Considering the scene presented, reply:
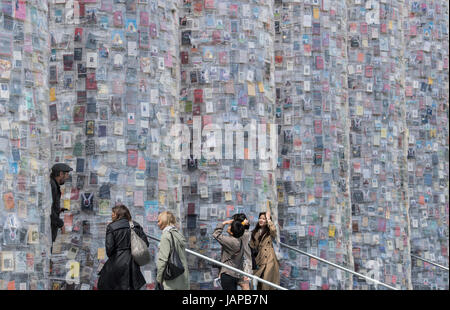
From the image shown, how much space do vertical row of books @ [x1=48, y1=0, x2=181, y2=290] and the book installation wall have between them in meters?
0.02

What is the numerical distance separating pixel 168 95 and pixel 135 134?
2.74 ft

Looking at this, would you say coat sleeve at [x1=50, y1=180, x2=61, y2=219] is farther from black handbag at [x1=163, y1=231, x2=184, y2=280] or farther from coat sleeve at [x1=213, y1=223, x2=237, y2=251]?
coat sleeve at [x1=213, y1=223, x2=237, y2=251]

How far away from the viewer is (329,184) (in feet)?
56.9

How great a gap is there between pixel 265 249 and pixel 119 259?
3420 mm

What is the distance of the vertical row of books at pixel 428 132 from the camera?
2181cm

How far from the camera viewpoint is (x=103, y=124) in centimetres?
1305

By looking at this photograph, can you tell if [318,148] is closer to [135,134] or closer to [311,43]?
[311,43]

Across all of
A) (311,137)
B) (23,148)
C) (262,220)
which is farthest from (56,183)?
(311,137)

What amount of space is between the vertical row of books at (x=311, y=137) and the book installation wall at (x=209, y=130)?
22 mm

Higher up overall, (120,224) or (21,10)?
(21,10)

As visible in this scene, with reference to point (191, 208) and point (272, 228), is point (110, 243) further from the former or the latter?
point (191, 208)

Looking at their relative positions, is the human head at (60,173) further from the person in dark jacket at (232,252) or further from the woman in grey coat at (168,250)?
the person in dark jacket at (232,252)

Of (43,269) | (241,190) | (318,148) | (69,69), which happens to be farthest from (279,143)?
(43,269)

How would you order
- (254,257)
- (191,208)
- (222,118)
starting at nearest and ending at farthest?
(254,257) → (191,208) → (222,118)
